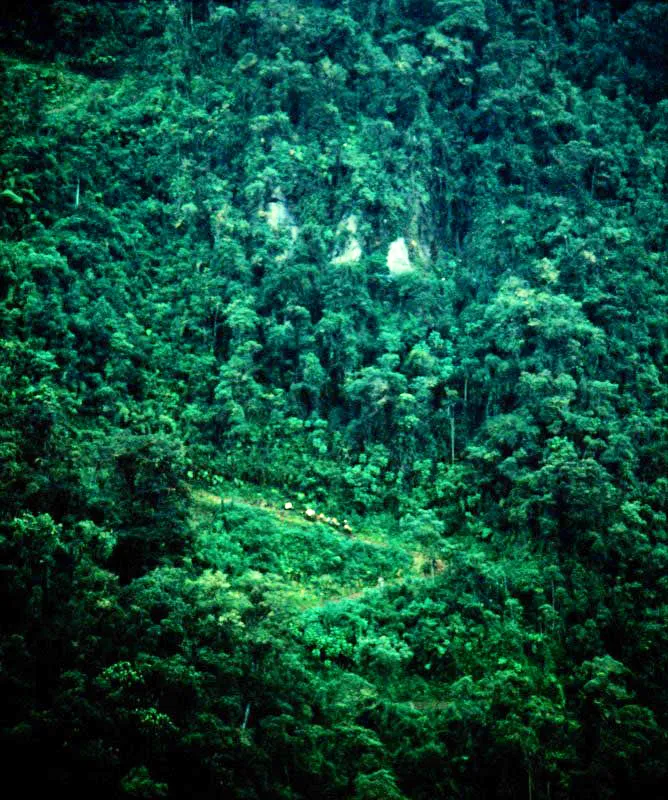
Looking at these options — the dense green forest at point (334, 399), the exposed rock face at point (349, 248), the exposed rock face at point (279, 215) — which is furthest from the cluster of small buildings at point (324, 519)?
the exposed rock face at point (279, 215)

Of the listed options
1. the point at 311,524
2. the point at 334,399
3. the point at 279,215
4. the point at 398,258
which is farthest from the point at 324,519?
the point at 279,215

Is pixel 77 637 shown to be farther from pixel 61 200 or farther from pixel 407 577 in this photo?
pixel 61 200

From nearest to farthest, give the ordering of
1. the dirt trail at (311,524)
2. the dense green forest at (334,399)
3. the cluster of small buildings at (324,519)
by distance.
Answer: the dense green forest at (334,399) → the dirt trail at (311,524) → the cluster of small buildings at (324,519)

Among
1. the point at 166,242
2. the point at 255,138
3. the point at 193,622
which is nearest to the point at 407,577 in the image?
the point at 193,622

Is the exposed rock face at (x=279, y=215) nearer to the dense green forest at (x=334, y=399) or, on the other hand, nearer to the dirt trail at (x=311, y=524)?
the dense green forest at (x=334, y=399)

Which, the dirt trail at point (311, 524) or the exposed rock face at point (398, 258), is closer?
the dirt trail at point (311, 524)

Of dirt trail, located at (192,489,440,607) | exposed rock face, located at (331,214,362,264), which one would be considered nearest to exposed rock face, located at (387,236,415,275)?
exposed rock face, located at (331,214,362,264)

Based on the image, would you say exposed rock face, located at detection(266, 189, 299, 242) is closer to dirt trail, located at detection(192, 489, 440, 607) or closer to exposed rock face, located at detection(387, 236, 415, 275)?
exposed rock face, located at detection(387, 236, 415, 275)
